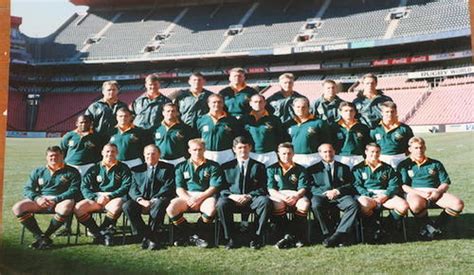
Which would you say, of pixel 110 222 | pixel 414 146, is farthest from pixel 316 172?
pixel 110 222

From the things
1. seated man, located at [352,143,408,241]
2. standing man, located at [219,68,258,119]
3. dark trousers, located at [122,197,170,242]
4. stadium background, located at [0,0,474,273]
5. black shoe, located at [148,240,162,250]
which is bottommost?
black shoe, located at [148,240,162,250]

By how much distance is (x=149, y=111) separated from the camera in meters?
4.28

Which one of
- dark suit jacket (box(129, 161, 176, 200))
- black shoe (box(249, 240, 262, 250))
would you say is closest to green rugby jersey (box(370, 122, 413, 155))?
black shoe (box(249, 240, 262, 250))

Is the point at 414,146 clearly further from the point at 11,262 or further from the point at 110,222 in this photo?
the point at 11,262

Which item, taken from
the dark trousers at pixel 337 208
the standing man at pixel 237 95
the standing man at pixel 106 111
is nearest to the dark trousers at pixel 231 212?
the dark trousers at pixel 337 208

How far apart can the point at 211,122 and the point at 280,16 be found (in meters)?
10.3

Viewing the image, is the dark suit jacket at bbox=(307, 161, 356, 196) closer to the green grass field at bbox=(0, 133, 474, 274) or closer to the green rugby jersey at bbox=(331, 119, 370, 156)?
the green rugby jersey at bbox=(331, 119, 370, 156)

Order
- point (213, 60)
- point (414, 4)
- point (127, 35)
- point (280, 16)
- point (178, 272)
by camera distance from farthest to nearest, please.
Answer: point (213, 60), point (280, 16), point (127, 35), point (414, 4), point (178, 272)

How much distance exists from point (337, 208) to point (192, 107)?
1.75 metres

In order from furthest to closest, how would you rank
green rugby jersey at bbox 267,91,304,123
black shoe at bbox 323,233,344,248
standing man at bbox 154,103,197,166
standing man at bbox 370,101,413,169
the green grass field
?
green rugby jersey at bbox 267,91,304,123
standing man at bbox 154,103,197,166
standing man at bbox 370,101,413,169
black shoe at bbox 323,233,344,248
the green grass field

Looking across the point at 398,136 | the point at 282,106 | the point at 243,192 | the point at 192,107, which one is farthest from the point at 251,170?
the point at 398,136

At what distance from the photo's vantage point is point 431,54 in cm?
1069

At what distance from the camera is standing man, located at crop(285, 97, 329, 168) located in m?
3.69

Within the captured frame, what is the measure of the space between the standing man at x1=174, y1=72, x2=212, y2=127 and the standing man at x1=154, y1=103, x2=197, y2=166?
288mm
